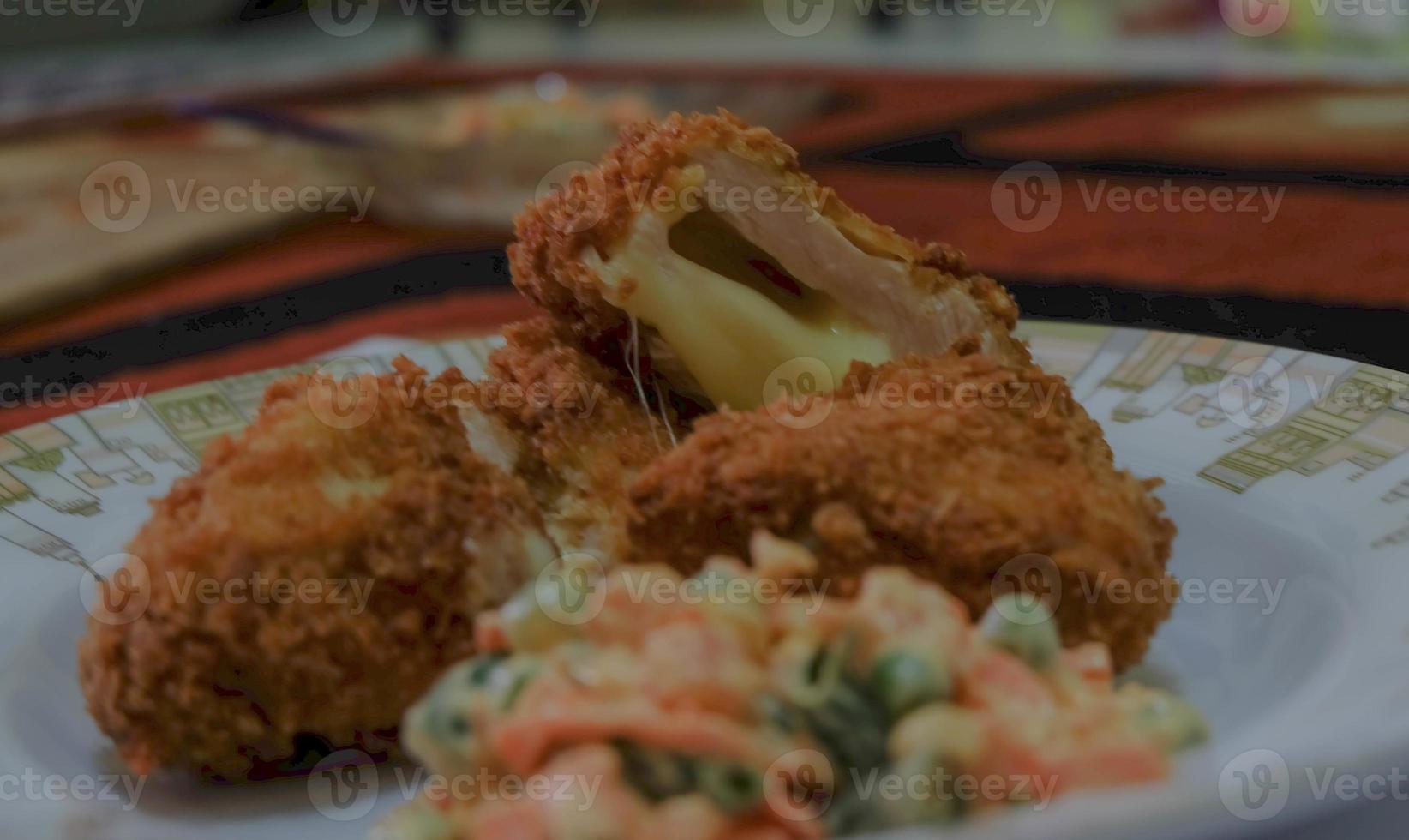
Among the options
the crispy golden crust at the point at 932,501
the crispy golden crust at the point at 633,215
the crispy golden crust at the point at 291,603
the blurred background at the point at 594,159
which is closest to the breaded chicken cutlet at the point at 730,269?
the crispy golden crust at the point at 633,215

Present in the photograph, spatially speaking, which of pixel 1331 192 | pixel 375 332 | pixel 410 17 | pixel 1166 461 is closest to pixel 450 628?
pixel 1166 461

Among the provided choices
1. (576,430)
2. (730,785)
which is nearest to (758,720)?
(730,785)

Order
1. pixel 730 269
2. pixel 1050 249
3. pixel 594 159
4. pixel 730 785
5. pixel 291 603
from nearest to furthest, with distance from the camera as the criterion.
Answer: pixel 730 785
pixel 291 603
pixel 730 269
pixel 1050 249
pixel 594 159

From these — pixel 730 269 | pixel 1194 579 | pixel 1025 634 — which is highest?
pixel 730 269

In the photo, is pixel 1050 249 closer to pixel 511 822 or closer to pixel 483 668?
pixel 483 668

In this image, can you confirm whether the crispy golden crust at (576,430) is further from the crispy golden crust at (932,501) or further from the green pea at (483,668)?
the green pea at (483,668)

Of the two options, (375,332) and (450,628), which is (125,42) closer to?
(375,332)
